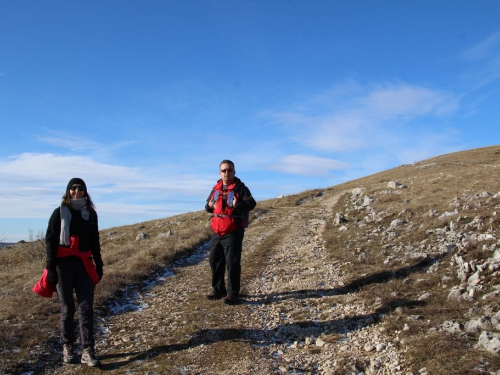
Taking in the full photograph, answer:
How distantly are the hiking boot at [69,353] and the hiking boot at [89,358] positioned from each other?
0.19m

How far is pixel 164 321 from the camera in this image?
7.59 metres

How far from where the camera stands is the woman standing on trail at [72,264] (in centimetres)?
580

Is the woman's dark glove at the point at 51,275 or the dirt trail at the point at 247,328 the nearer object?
the dirt trail at the point at 247,328

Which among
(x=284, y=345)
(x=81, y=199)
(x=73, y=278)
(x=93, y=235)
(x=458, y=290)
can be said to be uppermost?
(x=81, y=199)

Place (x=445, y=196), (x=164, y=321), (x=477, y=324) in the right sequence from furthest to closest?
(x=445, y=196), (x=164, y=321), (x=477, y=324)

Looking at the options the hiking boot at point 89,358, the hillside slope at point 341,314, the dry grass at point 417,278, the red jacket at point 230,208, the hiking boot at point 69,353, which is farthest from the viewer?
the red jacket at point 230,208

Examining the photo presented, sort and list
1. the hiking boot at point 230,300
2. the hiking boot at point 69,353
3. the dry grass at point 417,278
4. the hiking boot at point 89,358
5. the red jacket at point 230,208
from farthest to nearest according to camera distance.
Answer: the hiking boot at point 230,300 < the red jacket at point 230,208 < the hiking boot at point 69,353 < the hiking boot at point 89,358 < the dry grass at point 417,278

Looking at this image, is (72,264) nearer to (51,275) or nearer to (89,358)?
(51,275)

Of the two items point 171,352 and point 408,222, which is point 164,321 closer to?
point 171,352

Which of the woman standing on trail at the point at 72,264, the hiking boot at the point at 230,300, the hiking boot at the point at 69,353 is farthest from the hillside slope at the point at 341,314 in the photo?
the woman standing on trail at the point at 72,264

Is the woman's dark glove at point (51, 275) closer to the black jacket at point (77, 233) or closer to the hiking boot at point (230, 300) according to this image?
the black jacket at point (77, 233)

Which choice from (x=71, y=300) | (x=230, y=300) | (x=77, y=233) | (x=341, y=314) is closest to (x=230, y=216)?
(x=230, y=300)

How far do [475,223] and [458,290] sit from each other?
462cm

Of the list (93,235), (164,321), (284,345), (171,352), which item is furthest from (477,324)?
(93,235)
